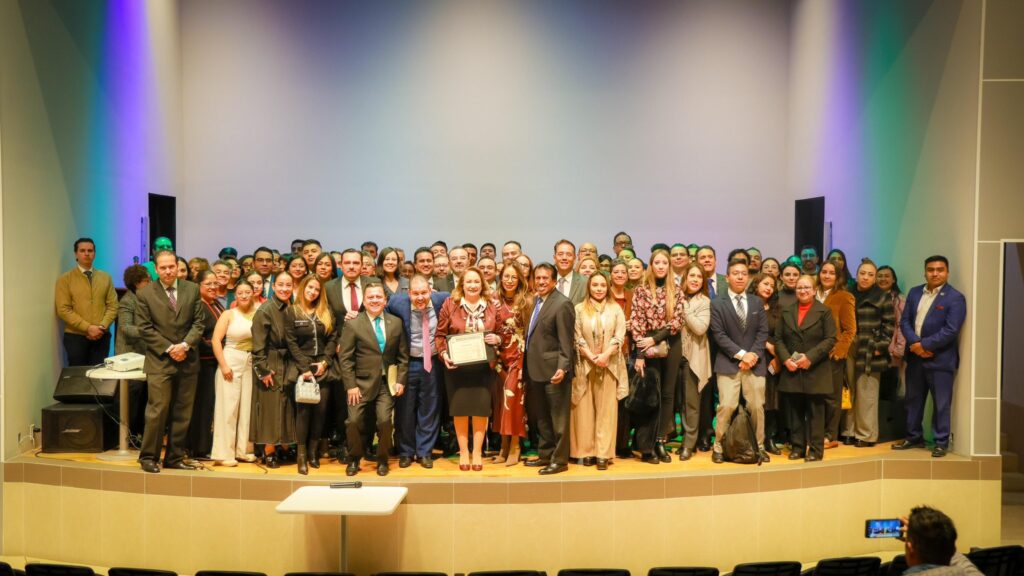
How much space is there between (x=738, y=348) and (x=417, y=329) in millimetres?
2516

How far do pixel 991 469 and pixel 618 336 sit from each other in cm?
324

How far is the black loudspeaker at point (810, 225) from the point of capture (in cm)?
997

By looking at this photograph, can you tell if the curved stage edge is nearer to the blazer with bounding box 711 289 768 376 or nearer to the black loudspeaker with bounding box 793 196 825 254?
the blazer with bounding box 711 289 768 376

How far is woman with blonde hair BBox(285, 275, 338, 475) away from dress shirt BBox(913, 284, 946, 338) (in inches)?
188

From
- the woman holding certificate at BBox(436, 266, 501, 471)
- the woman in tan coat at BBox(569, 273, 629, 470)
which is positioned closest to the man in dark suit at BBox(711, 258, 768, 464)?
the woman in tan coat at BBox(569, 273, 629, 470)

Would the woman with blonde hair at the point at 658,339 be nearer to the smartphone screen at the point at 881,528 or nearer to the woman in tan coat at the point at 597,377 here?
the woman in tan coat at the point at 597,377

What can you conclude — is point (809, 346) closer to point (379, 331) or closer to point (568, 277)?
point (568, 277)

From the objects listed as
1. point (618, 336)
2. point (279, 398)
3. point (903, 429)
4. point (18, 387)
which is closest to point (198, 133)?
point (18, 387)

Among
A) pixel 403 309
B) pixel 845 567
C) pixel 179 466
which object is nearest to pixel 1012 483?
pixel 845 567

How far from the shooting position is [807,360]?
253 inches

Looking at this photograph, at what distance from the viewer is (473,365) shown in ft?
20.0

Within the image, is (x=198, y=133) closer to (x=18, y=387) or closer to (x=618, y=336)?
(x=18, y=387)

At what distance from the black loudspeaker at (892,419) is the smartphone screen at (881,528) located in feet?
4.71

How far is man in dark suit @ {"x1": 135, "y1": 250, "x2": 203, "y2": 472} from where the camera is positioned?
235 inches
